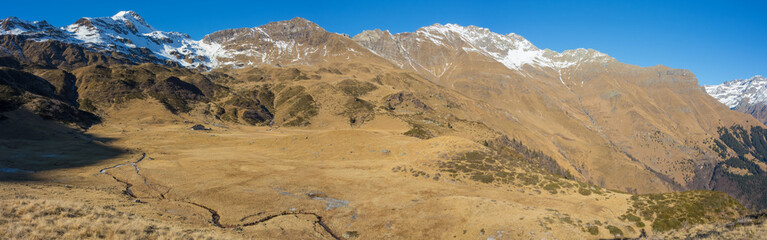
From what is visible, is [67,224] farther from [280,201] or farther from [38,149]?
[38,149]

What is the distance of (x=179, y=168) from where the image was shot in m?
49.3

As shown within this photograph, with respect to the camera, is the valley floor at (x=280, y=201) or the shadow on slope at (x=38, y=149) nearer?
the valley floor at (x=280, y=201)

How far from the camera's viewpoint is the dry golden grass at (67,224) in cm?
1544

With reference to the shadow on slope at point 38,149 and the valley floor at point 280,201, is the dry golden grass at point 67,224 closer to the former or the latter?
the valley floor at point 280,201

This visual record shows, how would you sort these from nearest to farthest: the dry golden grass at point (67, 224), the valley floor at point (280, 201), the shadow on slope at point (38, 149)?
the dry golden grass at point (67, 224) < the valley floor at point (280, 201) < the shadow on slope at point (38, 149)

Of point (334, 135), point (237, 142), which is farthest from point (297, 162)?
point (237, 142)

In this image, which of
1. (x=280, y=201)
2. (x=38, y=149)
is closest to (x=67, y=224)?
(x=280, y=201)

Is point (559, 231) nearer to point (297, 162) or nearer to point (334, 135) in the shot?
point (297, 162)

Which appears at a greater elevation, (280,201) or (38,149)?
(38,149)

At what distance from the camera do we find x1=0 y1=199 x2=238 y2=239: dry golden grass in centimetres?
1544

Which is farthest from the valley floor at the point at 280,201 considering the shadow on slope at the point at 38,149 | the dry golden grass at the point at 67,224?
the shadow on slope at the point at 38,149

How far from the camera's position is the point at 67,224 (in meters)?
16.8

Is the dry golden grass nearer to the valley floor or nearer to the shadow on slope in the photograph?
the valley floor

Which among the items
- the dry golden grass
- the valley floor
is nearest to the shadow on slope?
the valley floor
